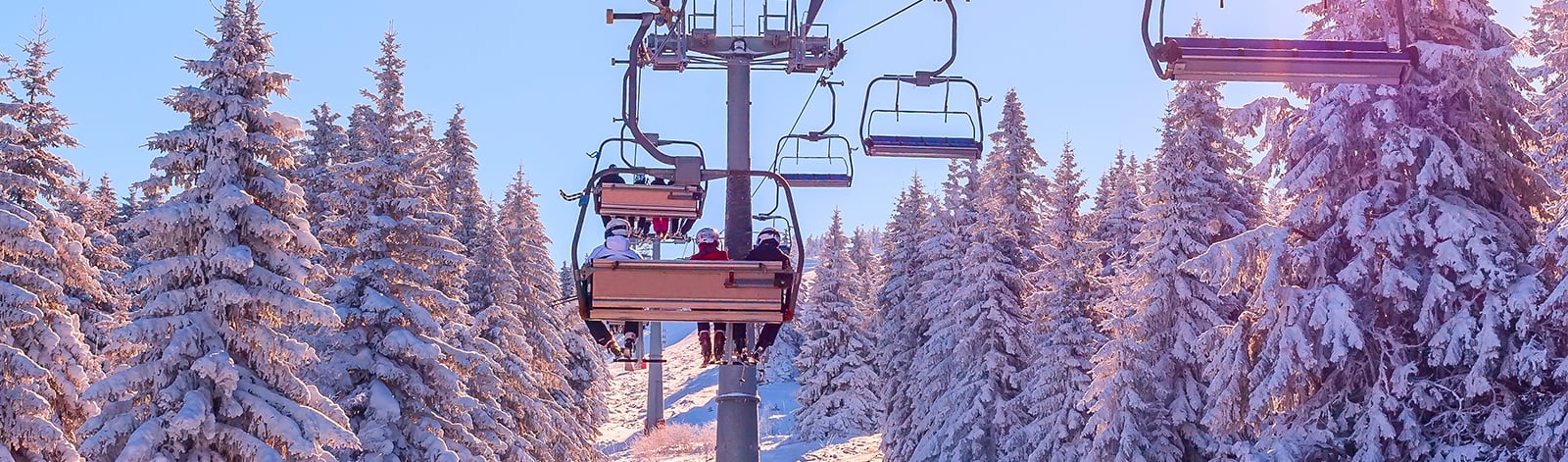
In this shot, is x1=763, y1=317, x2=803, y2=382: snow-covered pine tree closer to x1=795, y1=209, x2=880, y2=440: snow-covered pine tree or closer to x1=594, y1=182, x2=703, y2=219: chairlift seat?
x1=795, y1=209, x2=880, y2=440: snow-covered pine tree

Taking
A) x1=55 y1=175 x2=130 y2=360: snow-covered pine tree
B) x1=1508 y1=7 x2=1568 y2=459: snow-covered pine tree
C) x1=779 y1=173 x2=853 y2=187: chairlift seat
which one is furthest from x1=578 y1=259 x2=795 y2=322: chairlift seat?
x1=55 y1=175 x2=130 y2=360: snow-covered pine tree

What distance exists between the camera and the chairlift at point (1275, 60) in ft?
29.1

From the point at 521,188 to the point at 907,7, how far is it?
29548mm

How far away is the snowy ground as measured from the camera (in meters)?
59.2

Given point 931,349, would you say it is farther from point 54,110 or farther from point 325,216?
point 54,110

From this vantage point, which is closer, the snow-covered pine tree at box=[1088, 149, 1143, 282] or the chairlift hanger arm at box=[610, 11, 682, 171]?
the chairlift hanger arm at box=[610, 11, 682, 171]

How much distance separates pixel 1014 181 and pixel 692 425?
43.9 meters

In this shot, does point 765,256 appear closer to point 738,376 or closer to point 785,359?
point 738,376

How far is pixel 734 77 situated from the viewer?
14.6 meters

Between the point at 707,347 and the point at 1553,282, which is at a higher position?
the point at 1553,282

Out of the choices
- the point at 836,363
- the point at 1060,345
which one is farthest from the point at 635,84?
the point at 836,363

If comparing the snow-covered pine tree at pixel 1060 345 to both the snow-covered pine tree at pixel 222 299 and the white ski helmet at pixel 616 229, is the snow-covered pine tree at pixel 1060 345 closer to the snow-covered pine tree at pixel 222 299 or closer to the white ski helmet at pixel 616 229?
the snow-covered pine tree at pixel 222 299

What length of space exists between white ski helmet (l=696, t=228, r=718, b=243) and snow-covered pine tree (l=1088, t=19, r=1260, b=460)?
12.3 metres

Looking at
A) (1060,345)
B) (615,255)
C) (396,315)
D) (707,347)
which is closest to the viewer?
(615,255)
